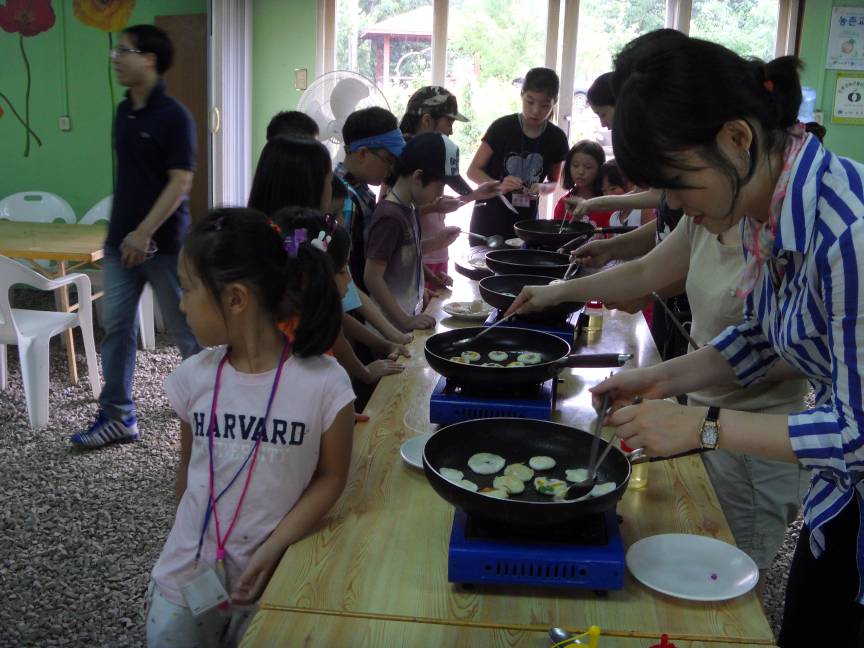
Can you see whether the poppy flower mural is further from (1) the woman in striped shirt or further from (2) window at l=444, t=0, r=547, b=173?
(1) the woman in striped shirt

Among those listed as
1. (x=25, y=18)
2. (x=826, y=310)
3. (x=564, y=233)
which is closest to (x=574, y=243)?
(x=564, y=233)

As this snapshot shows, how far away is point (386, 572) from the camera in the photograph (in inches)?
47.4

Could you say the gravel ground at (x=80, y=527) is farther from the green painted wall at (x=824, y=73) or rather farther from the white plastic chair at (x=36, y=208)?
the green painted wall at (x=824, y=73)

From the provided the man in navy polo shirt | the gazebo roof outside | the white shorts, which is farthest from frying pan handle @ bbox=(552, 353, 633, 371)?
the gazebo roof outside

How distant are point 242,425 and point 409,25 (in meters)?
5.20

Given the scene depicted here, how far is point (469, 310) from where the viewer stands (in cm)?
267

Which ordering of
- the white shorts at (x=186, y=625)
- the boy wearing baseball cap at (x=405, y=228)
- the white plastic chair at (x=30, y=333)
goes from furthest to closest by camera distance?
the white plastic chair at (x=30, y=333) → the boy wearing baseball cap at (x=405, y=228) → the white shorts at (x=186, y=625)

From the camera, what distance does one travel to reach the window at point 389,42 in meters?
6.03

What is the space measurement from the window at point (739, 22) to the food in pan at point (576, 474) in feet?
17.9

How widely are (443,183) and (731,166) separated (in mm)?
1774

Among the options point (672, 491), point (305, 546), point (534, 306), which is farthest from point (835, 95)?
point (305, 546)

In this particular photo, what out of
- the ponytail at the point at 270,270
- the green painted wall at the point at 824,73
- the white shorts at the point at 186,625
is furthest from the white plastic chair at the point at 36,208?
the green painted wall at the point at 824,73

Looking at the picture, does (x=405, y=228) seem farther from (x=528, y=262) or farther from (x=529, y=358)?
(x=529, y=358)

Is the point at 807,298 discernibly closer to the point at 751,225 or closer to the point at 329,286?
the point at 751,225
